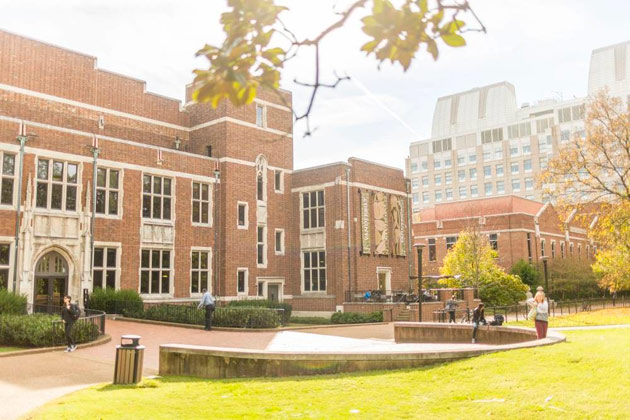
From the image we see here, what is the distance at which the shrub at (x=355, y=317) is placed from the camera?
31.4 m

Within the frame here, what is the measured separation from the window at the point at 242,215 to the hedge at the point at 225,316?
9441mm

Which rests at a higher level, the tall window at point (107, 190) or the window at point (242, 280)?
the tall window at point (107, 190)

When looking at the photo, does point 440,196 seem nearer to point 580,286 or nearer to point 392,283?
point 580,286

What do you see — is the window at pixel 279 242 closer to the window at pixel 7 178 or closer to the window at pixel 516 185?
the window at pixel 7 178

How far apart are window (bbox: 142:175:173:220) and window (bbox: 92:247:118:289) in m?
2.83

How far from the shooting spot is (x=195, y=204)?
3297 cm

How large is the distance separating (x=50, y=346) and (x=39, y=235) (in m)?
10.1

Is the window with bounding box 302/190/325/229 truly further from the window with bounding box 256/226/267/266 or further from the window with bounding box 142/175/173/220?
the window with bounding box 142/175/173/220

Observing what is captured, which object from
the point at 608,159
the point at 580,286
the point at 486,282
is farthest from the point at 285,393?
the point at 580,286

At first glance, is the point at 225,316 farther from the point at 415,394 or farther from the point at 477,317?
the point at 415,394

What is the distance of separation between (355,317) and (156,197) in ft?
40.8

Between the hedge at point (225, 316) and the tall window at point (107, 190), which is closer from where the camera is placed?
the hedge at point (225, 316)

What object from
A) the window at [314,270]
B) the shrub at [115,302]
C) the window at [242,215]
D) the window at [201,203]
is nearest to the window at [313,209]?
the window at [314,270]

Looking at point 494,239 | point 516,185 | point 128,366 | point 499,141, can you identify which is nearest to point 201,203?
point 128,366
